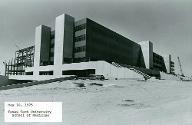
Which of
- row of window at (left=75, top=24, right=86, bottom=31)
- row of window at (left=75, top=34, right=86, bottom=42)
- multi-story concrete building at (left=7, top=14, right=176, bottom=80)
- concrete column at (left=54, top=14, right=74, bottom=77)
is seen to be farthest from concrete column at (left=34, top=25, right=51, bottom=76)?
row of window at (left=75, top=34, right=86, bottom=42)

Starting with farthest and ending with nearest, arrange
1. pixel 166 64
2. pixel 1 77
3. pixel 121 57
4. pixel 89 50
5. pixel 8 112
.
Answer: pixel 166 64 → pixel 121 57 → pixel 1 77 → pixel 89 50 → pixel 8 112

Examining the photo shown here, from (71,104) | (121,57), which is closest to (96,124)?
(71,104)

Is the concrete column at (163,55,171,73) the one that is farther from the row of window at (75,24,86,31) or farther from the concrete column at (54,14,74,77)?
the concrete column at (54,14,74,77)

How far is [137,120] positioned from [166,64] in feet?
376

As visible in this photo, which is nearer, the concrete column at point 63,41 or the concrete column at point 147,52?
the concrete column at point 63,41

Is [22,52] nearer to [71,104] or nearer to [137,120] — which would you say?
[71,104]

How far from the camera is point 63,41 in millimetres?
53938

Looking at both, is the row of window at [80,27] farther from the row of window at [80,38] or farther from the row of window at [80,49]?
the row of window at [80,49]

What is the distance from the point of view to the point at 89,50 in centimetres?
5450

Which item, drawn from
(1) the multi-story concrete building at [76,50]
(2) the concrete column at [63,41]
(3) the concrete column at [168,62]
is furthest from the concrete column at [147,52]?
(2) the concrete column at [63,41]

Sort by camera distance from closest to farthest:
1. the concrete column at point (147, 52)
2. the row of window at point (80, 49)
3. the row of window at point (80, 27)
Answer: the row of window at point (80, 49), the row of window at point (80, 27), the concrete column at point (147, 52)

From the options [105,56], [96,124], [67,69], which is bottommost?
[96,124]

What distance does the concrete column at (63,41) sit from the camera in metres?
53.7

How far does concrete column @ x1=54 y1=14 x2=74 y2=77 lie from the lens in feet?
176
